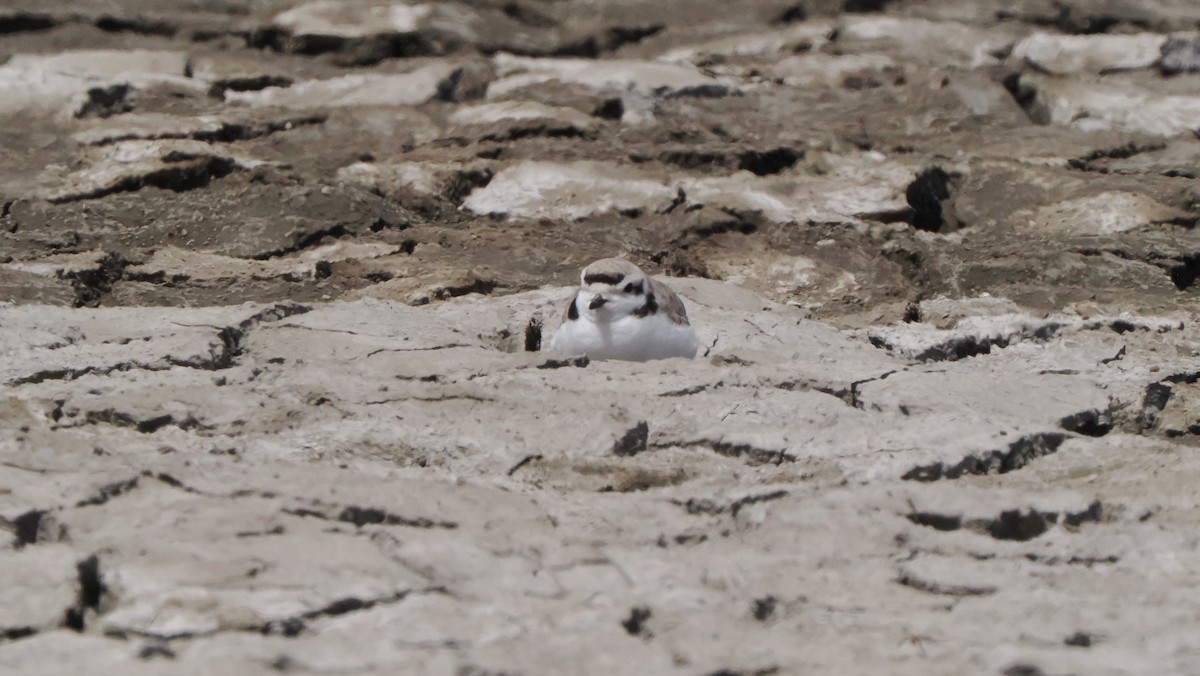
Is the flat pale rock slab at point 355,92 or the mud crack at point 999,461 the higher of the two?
the flat pale rock slab at point 355,92

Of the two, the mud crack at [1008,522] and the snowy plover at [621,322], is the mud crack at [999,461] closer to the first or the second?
the mud crack at [1008,522]

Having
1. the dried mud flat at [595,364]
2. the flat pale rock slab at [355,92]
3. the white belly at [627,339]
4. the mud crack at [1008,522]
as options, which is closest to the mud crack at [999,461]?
the dried mud flat at [595,364]

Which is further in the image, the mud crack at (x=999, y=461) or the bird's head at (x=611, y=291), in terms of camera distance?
the bird's head at (x=611, y=291)

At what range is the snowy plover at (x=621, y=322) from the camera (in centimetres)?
Result: 545

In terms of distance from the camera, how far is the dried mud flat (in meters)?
3.27

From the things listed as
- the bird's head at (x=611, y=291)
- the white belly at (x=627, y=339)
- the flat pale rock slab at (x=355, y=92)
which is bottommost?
the white belly at (x=627, y=339)

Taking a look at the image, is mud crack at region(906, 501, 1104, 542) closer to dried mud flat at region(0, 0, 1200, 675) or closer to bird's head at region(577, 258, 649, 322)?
dried mud flat at region(0, 0, 1200, 675)

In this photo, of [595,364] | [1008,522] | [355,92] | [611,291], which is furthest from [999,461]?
[355,92]

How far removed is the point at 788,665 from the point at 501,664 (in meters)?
0.60

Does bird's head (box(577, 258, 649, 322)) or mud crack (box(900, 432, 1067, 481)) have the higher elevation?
bird's head (box(577, 258, 649, 322))

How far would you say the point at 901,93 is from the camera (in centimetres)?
935

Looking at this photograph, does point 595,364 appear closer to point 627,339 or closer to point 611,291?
point 627,339

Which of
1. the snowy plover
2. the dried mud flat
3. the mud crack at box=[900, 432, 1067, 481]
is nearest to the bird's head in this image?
the snowy plover

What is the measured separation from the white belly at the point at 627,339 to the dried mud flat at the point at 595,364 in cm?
26
